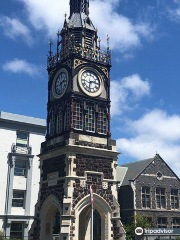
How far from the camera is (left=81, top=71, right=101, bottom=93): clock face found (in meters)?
30.9

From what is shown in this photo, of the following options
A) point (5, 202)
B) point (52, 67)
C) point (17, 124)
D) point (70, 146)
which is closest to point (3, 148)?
point (17, 124)

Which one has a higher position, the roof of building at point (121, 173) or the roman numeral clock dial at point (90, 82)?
the roman numeral clock dial at point (90, 82)

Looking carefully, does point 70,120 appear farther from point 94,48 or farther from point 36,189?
point 36,189

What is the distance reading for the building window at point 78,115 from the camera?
97.1 feet

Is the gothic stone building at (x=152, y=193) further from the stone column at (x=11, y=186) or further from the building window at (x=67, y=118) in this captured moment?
the building window at (x=67, y=118)

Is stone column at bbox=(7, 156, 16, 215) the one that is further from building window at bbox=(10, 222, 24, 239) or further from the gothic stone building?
the gothic stone building

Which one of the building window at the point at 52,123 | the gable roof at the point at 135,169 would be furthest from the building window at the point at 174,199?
the building window at the point at 52,123

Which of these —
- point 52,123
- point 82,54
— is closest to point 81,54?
point 82,54

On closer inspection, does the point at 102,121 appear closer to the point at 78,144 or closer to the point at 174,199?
the point at 78,144

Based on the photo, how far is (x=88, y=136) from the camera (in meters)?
29.7

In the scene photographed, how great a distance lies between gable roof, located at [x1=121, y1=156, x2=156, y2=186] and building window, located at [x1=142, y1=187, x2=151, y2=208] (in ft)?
7.41

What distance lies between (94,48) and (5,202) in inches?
818

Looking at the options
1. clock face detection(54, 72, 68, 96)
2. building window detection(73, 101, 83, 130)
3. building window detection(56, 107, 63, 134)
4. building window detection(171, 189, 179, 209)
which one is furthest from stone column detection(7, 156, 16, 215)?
building window detection(171, 189, 179, 209)

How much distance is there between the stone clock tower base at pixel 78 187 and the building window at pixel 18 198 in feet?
40.1
